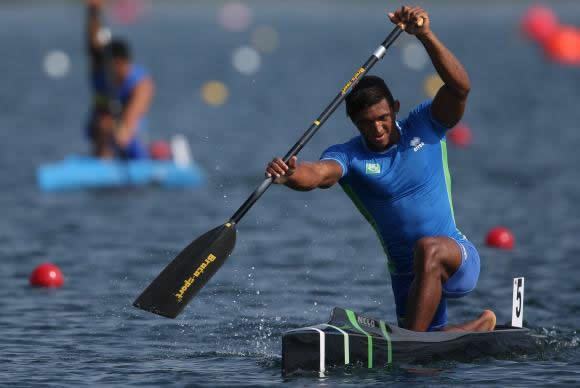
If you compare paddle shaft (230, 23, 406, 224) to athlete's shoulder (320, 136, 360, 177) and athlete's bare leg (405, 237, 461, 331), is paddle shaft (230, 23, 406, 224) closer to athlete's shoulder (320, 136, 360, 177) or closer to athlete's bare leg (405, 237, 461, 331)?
athlete's shoulder (320, 136, 360, 177)

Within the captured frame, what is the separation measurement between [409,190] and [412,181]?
0.07 m

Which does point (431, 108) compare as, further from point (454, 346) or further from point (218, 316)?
point (218, 316)

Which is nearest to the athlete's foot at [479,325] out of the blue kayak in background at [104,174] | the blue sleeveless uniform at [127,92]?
the blue sleeveless uniform at [127,92]

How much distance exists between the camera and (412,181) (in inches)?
396

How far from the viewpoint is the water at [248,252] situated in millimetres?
10227

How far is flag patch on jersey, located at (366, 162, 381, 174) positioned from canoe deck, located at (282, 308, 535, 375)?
38.7 inches

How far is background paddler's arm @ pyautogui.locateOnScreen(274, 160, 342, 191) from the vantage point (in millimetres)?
9391

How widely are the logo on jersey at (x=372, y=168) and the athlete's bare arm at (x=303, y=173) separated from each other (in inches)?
9.8

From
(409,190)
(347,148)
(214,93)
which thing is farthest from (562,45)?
(347,148)

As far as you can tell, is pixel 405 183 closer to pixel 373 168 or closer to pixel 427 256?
pixel 373 168

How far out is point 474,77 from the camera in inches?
2014

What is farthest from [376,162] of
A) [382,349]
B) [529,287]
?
[529,287]

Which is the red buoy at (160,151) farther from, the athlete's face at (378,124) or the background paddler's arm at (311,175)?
the background paddler's arm at (311,175)

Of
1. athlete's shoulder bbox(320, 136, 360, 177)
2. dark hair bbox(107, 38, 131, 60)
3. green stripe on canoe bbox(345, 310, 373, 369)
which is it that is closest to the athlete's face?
athlete's shoulder bbox(320, 136, 360, 177)
